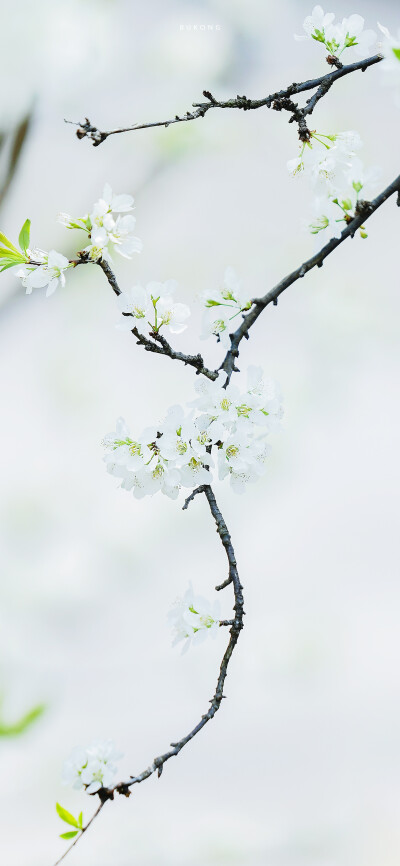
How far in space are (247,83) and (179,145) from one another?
0.17 m

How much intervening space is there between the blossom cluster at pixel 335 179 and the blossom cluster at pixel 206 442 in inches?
4.9

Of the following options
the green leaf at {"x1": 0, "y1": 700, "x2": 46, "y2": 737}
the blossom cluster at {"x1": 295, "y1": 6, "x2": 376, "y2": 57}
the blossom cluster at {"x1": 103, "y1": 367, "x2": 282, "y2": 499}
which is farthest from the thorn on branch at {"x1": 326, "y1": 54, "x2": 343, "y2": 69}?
the green leaf at {"x1": 0, "y1": 700, "x2": 46, "y2": 737}

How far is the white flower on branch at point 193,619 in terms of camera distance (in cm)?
55

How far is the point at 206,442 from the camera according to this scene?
54 centimetres

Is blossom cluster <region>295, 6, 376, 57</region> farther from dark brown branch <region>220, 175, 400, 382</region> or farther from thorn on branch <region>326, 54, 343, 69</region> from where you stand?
dark brown branch <region>220, 175, 400, 382</region>

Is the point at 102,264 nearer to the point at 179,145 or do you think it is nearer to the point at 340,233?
the point at 340,233

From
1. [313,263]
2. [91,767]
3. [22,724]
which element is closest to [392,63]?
[313,263]

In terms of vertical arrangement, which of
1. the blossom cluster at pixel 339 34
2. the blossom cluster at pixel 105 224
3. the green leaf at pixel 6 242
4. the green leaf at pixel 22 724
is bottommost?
the green leaf at pixel 22 724

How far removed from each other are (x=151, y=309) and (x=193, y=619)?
25cm

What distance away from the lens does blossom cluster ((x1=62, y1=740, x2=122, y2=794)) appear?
1.82ft

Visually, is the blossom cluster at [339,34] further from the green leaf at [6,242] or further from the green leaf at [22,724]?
the green leaf at [22,724]

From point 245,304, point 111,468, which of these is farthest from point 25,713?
point 245,304

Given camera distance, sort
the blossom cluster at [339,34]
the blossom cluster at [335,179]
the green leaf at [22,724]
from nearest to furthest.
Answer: the blossom cluster at [335,179] → the blossom cluster at [339,34] → the green leaf at [22,724]

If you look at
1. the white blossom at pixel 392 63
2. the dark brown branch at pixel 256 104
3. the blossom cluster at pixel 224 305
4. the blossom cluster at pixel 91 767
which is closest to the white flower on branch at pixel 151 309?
the blossom cluster at pixel 224 305
